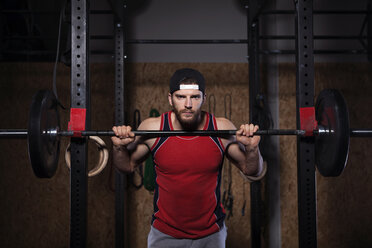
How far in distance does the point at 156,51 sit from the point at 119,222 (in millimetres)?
1808

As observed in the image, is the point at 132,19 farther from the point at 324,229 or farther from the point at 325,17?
the point at 324,229

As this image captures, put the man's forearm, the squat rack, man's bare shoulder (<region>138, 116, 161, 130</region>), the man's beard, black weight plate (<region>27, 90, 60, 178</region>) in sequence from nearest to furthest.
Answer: black weight plate (<region>27, 90, 60, 178</region>)
the squat rack
the man's forearm
the man's beard
man's bare shoulder (<region>138, 116, 161, 130</region>)

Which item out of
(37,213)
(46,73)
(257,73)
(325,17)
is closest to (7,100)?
(46,73)

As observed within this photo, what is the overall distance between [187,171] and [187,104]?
42 centimetres

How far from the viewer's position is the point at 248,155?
5.49 feet

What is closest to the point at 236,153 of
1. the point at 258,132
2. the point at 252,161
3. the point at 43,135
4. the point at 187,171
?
the point at 252,161

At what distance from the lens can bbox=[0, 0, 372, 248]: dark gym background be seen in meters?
3.00

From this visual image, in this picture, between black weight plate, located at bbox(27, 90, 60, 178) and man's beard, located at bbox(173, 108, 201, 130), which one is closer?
black weight plate, located at bbox(27, 90, 60, 178)

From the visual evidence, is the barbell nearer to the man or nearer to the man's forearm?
the man's forearm

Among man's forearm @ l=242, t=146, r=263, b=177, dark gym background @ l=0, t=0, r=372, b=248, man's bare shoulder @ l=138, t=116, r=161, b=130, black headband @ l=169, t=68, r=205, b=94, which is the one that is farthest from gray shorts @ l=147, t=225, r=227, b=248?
dark gym background @ l=0, t=0, r=372, b=248

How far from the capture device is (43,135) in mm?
1307

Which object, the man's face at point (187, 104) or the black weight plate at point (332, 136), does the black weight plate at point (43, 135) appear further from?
the black weight plate at point (332, 136)

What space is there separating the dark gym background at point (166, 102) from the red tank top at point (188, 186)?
1286mm

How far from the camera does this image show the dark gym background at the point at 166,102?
3.00 m
